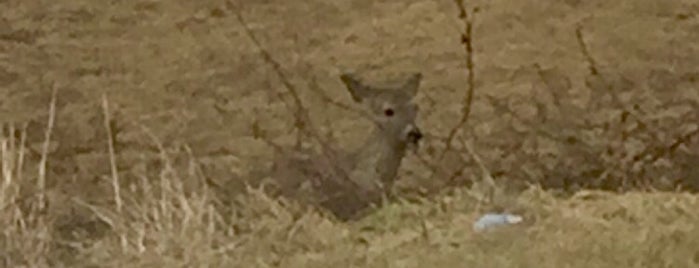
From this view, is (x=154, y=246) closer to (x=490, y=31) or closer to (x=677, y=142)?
(x=490, y=31)

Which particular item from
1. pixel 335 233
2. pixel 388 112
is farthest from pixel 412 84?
pixel 335 233

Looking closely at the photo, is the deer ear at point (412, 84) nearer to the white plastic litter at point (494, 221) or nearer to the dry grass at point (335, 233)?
the dry grass at point (335, 233)

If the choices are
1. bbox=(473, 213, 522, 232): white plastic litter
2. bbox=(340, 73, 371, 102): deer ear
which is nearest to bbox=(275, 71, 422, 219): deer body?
bbox=(340, 73, 371, 102): deer ear

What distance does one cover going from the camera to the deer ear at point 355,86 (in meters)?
3.08

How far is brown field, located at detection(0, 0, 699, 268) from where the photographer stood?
302 cm

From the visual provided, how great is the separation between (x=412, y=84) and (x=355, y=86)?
121 millimetres

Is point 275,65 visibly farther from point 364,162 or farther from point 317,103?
point 364,162

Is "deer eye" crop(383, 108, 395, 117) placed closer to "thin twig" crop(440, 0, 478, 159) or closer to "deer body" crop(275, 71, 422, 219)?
"deer body" crop(275, 71, 422, 219)

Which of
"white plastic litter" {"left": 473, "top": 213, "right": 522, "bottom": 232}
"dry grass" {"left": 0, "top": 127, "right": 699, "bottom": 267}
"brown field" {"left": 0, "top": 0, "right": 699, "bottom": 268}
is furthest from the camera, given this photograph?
"brown field" {"left": 0, "top": 0, "right": 699, "bottom": 268}

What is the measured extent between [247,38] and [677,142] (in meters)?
0.95

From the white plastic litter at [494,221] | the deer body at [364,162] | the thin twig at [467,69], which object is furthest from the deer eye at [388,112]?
the white plastic litter at [494,221]

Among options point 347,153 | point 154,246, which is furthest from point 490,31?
point 154,246

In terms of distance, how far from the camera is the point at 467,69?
3.11 metres

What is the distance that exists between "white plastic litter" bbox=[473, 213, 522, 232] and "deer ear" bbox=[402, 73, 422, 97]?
0.37 meters
